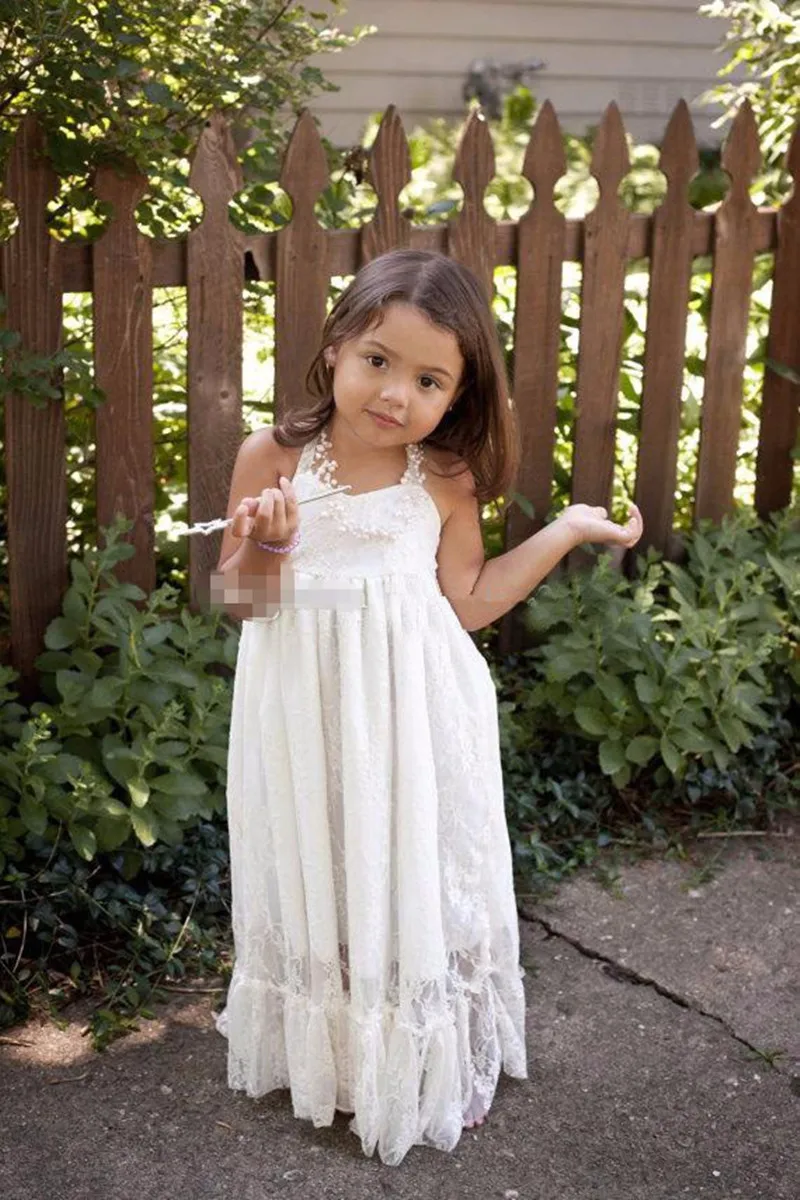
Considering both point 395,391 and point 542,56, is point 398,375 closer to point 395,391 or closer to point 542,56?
point 395,391

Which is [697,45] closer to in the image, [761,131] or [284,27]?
[761,131]

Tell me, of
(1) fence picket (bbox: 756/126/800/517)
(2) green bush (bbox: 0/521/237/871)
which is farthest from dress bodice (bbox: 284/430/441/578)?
(1) fence picket (bbox: 756/126/800/517)

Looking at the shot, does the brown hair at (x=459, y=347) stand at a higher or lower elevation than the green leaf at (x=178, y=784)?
higher

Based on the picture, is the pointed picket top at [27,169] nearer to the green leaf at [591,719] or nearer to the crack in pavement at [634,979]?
the green leaf at [591,719]

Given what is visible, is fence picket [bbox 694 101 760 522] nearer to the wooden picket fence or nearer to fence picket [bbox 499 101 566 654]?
the wooden picket fence

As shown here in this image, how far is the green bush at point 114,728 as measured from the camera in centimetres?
312

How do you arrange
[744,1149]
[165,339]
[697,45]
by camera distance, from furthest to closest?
[697,45] → [165,339] → [744,1149]

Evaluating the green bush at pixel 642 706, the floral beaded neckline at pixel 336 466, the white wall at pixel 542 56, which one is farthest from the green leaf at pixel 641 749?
the white wall at pixel 542 56

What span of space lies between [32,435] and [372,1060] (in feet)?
5.20

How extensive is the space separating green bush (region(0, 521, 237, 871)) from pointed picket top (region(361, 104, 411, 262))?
0.98m

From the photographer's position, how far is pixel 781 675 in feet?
14.0

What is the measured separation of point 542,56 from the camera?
32.8ft

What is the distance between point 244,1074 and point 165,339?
2075 mm

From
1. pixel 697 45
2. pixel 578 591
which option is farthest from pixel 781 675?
pixel 697 45
